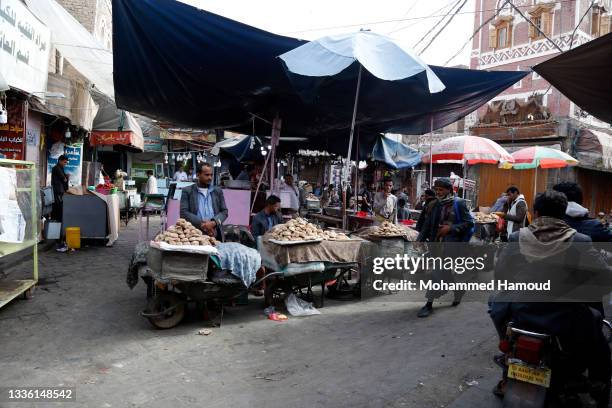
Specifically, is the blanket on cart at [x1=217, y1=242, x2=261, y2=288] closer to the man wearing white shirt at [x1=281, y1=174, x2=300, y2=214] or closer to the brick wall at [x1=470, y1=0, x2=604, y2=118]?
the man wearing white shirt at [x1=281, y1=174, x2=300, y2=214]

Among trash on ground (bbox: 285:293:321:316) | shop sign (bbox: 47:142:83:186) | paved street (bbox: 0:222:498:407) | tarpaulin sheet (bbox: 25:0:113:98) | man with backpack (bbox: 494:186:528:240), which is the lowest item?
paved street (bbox: 0:222:498:407)

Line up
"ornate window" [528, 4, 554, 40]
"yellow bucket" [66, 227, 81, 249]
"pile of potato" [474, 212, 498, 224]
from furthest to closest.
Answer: "ornate window" [528, 4, 554, 40] → "pile of potato" [474, 212, 498, 224] → "yellow bucket" [66, 227, 81, 249]

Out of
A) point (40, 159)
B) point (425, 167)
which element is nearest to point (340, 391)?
point (40, 159)

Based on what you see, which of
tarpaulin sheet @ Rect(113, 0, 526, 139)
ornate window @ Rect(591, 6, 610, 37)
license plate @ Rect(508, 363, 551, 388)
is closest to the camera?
license plate @ Rect(508, 363, 551, 388)

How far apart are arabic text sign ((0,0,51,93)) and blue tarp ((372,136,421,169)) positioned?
8731 mm

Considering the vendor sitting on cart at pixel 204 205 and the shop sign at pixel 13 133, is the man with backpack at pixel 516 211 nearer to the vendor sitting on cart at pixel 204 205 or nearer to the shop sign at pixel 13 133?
the vendor sitting on cart at pixel 204 205

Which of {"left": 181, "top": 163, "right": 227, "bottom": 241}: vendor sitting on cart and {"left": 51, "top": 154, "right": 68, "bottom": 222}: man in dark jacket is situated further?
{"left": 51, "top": 154, "right": 68, "bottom": 222}: man in dark jacket

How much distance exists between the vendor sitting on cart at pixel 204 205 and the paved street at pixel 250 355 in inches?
47.0

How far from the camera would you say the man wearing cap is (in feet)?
19.5

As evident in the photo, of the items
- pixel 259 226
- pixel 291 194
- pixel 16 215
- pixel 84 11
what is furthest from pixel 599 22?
pixel 16 215

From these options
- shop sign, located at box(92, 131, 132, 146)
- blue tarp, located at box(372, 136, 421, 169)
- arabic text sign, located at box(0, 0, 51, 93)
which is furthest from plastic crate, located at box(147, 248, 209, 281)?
shop sign, located at box(92, 131, 132, 146)

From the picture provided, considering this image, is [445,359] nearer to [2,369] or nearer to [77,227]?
[2,369]

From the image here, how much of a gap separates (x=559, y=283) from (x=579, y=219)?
4.22ft

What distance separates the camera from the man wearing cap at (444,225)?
5.95 m
